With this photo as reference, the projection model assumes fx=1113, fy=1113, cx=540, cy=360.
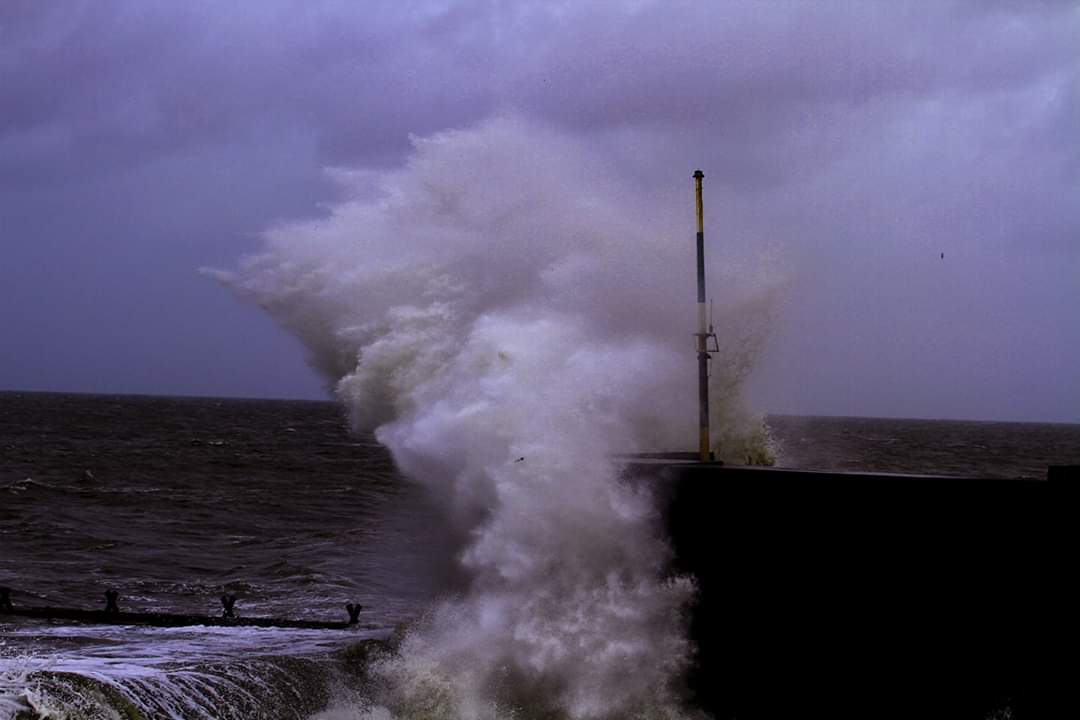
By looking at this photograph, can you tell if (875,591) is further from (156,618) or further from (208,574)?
(208,574)

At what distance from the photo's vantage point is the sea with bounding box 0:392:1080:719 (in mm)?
11820

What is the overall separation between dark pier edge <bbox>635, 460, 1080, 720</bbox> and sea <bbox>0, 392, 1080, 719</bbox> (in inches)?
154

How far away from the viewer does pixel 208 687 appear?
39.1 feet

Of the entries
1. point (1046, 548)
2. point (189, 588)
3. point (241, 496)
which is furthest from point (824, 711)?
point (241, 496)

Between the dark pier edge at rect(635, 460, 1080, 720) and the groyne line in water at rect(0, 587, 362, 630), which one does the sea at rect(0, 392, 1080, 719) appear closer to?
the groyne line in water at rect(0, 587, 362, 630)

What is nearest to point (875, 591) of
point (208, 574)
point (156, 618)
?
point (156, 618)

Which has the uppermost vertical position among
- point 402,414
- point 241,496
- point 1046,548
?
point 402,414

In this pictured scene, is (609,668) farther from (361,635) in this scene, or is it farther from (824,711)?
(361,635)

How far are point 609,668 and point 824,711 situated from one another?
2301 mm

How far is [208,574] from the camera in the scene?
878 inches

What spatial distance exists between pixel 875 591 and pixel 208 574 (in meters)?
15.5

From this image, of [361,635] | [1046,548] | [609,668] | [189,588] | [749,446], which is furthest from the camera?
[189,588]

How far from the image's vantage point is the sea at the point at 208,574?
1182 centimetres

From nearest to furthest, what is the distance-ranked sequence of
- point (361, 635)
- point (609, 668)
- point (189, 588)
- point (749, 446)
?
point (609, 668) < point (361, 635) < point (749, 446) < point (189, 588)
